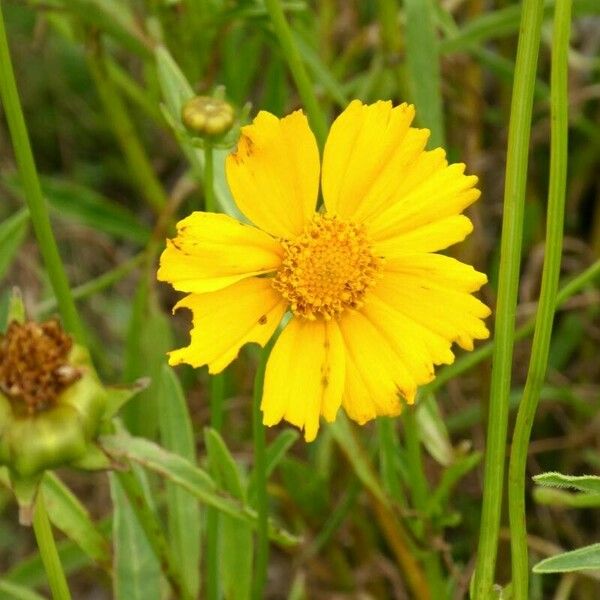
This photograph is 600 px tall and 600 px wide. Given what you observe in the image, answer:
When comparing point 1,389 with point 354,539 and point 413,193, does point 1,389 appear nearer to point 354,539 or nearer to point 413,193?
point 413,193

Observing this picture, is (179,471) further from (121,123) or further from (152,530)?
(121,123)

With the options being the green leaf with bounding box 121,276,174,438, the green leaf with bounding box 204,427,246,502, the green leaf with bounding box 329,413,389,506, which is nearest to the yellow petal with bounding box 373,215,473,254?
the green leaf with bounding box 204,427,246,502

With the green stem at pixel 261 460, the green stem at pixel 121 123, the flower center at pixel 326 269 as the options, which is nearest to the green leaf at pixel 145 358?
the green stem at pixel 121 123

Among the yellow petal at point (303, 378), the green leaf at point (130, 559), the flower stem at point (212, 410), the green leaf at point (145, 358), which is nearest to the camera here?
the yellow petal at point (303, 378)

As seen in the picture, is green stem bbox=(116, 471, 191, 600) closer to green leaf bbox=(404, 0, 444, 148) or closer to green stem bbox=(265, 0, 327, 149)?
green stem bbox=(265, 0, 327, 149)

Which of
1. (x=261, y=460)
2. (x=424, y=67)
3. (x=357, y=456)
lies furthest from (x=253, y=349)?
(x=261, y=460)

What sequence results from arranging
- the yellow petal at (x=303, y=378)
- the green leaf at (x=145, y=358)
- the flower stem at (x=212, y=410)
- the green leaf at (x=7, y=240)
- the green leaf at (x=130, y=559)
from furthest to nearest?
the green leaf at (x=145, y=358), the green leaf at (x=7, y=240), the green leaf at (x=130, y=559), the flower stem at (x=212, y=410), the yellow petal at (x=303, y=378)

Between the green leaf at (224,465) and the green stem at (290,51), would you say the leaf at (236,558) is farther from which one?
the green stem at (290,51)
